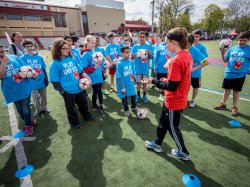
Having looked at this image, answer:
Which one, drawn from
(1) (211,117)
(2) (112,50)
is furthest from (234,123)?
(2) (112,50)

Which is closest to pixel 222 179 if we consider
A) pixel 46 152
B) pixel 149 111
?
pixel 149 111

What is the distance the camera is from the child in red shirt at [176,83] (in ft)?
7.48

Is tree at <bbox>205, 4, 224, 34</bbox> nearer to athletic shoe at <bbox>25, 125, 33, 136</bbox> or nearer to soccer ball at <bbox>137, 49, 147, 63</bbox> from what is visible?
soccer ball at <bbox>137, 49, 147, 63</bbox>

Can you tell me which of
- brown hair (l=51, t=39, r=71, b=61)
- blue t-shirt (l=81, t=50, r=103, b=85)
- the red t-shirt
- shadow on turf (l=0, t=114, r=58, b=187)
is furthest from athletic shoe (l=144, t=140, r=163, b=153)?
brown hair (l=51, t=39, r=71, b=61)

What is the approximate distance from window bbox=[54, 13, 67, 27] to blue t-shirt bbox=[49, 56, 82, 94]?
48.1 m

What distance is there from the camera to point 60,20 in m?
44.7

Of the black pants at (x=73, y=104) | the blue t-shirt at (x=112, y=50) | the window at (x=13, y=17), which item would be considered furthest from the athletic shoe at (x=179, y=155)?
the window at (x=13, y=17)

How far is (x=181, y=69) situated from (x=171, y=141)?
6.57 feet

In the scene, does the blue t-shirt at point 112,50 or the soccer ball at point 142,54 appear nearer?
the soccer ball at point 142,54

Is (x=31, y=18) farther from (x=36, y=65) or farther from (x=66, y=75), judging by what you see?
(x=66, y=75)

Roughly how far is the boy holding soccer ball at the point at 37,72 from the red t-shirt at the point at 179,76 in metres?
3.98

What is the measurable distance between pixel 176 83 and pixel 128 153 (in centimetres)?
187

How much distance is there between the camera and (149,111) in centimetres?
512

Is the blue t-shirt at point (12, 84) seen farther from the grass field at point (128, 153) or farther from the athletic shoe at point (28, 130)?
the grass field at point (128, 153)
